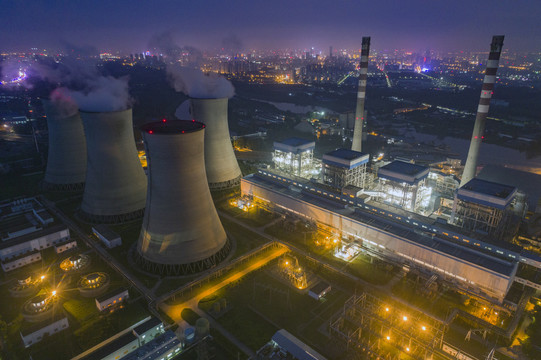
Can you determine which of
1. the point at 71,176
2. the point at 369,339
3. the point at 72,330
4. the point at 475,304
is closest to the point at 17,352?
the point at 72,330

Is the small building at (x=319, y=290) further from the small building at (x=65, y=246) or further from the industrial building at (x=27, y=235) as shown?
the industrial building at (x=27, y=235)

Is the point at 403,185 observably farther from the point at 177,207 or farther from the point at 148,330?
the point at 148,330

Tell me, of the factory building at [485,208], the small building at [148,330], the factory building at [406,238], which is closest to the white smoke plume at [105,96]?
the factory building at [406,238]

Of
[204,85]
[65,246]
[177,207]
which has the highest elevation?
[204,85]

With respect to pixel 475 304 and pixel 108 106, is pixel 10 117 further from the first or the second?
pixel 475 304

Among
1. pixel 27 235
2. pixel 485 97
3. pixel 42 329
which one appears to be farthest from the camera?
pixel 485 97

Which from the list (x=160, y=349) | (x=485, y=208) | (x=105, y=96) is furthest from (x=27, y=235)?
(x=485, y=208)
